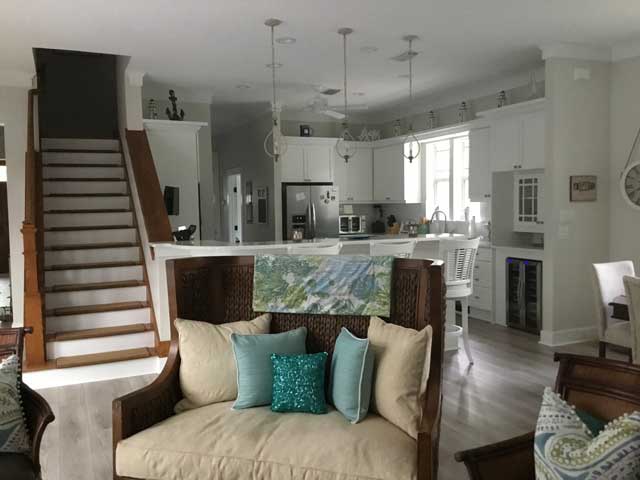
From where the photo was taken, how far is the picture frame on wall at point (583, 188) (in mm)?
5598

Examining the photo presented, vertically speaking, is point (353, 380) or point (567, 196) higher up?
point (567, 196)

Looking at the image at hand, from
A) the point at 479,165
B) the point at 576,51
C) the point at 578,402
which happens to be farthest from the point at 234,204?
the point at 578,402

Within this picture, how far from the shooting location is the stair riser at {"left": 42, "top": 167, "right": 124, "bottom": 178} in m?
6.97

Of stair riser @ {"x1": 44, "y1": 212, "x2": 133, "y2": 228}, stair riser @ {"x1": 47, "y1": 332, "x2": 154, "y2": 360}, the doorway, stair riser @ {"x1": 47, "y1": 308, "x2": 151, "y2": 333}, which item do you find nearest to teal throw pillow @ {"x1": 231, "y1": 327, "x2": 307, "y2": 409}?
stair riser @ {"x1": 47, "y1": 332, "x2": 154, "y2": 360}

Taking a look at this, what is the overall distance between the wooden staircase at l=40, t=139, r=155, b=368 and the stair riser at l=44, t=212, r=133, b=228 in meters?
0.01

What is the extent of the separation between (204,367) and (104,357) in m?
2.71

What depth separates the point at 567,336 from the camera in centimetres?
569

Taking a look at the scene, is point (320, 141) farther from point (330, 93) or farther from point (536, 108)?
point (536, 108)

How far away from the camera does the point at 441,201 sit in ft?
26.6

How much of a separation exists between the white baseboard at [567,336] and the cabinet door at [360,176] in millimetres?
3981

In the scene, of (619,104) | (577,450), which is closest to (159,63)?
(619,104)

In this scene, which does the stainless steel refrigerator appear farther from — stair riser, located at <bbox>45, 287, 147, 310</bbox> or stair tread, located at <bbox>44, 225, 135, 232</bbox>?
stair riser, located at <bbox>45, 287, 147, 310</bbox>

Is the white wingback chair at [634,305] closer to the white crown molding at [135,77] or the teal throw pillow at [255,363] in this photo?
the teal throw pillow at [255,363]

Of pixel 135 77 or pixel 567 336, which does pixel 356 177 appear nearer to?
pixel 135 77
